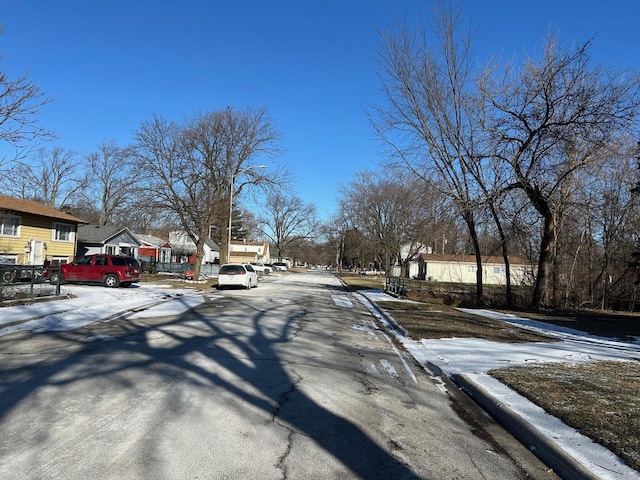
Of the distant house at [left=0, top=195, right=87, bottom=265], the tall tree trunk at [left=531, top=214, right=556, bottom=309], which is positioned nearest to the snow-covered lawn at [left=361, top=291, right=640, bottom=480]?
the tall tree trunk at [left=531, top=214, right=556, bottom=309]

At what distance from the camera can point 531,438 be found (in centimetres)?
502

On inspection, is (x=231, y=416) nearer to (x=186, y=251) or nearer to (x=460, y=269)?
(x=460, y=269)

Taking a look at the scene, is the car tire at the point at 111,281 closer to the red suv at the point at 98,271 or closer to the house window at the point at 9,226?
the red suv at the point at 98,271

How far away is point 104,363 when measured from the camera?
7508 mm

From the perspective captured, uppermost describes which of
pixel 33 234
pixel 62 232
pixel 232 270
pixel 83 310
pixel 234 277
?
pixel 62 232

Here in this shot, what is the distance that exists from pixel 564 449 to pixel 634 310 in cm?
2604

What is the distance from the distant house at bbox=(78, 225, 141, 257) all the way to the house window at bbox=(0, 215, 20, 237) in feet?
40.3

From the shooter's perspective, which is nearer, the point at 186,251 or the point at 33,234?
the point at 33,234

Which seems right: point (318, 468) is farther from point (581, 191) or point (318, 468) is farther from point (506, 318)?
point (581, 191)

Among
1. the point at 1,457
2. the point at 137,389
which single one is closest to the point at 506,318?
the point at 137,389

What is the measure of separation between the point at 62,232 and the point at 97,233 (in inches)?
408

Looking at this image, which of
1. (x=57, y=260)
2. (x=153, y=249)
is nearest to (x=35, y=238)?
(x=57, y=260)

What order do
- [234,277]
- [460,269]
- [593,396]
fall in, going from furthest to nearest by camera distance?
[460,269]
[234,277]
[593,396]

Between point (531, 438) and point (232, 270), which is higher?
point (232, 270)
